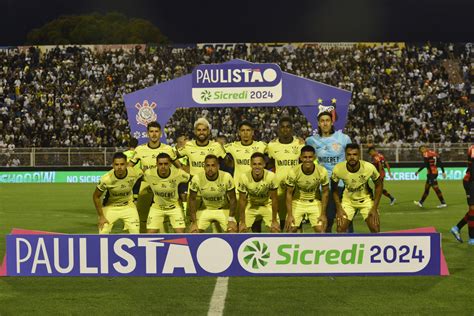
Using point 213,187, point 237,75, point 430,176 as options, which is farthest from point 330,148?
point 430,176

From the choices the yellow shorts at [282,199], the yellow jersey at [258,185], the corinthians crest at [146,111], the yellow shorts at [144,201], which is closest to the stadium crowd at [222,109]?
the corinthians crest at [146,111]

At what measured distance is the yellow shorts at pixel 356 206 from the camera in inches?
395

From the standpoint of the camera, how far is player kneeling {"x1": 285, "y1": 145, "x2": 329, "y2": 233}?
983 centimetres

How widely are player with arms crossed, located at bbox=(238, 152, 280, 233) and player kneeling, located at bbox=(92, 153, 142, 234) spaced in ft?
4.83

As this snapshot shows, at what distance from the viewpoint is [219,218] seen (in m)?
10.1

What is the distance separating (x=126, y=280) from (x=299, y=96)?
36.2ft

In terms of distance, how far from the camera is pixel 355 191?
10062mm

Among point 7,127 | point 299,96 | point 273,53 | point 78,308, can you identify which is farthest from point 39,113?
point 78,308

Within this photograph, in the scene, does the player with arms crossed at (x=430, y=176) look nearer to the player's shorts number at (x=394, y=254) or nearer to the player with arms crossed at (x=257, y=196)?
the player with arms crossed at (x=257, y=196)

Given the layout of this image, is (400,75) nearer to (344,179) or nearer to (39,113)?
(39,113)

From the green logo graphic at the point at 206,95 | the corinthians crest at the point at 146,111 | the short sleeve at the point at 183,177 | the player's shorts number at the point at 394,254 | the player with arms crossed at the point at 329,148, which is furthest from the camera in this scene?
the corinthians crest at the point at 146,111

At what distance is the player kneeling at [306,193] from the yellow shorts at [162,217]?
1508mm

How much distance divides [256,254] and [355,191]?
8.36 feet

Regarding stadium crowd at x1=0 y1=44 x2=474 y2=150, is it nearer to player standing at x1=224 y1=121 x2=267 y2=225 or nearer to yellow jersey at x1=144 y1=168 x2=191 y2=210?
player standing at x1=224 y1=121 x2=267 y2=225
